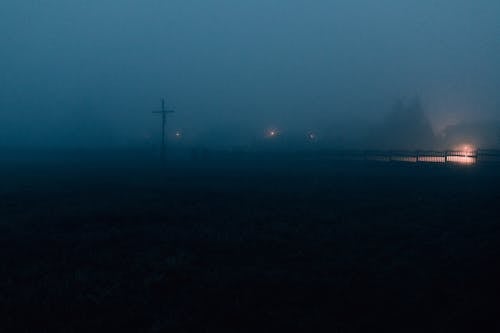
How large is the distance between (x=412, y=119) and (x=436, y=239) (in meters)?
107

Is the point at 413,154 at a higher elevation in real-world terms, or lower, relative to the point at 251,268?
higher

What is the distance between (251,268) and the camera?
7.32 metres

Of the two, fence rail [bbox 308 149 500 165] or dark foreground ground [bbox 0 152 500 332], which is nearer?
dark foreground ground [bbox 0 152 500 332]

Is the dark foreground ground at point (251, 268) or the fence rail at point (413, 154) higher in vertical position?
the fence rail at point (413, 154)

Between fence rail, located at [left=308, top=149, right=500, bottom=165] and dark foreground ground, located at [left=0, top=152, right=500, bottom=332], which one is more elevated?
fence rail, located at [left=308, top=149, right=500, bottom=165]

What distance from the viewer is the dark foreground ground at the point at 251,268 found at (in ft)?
17.2

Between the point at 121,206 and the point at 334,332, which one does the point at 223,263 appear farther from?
the point at 121,206

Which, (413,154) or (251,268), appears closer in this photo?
(251,268)

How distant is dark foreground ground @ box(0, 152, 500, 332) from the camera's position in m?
5.23

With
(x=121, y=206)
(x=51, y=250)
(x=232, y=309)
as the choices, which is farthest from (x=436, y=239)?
(x=121, y=206)

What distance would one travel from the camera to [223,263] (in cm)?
773

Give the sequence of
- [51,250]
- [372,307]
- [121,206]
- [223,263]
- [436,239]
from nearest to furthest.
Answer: [372,307], [223,263], [51,250], [436,239], [121,206]

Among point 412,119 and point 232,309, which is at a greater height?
point 412,119

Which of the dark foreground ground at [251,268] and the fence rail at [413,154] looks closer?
the dark foreground ground at [251,268]
